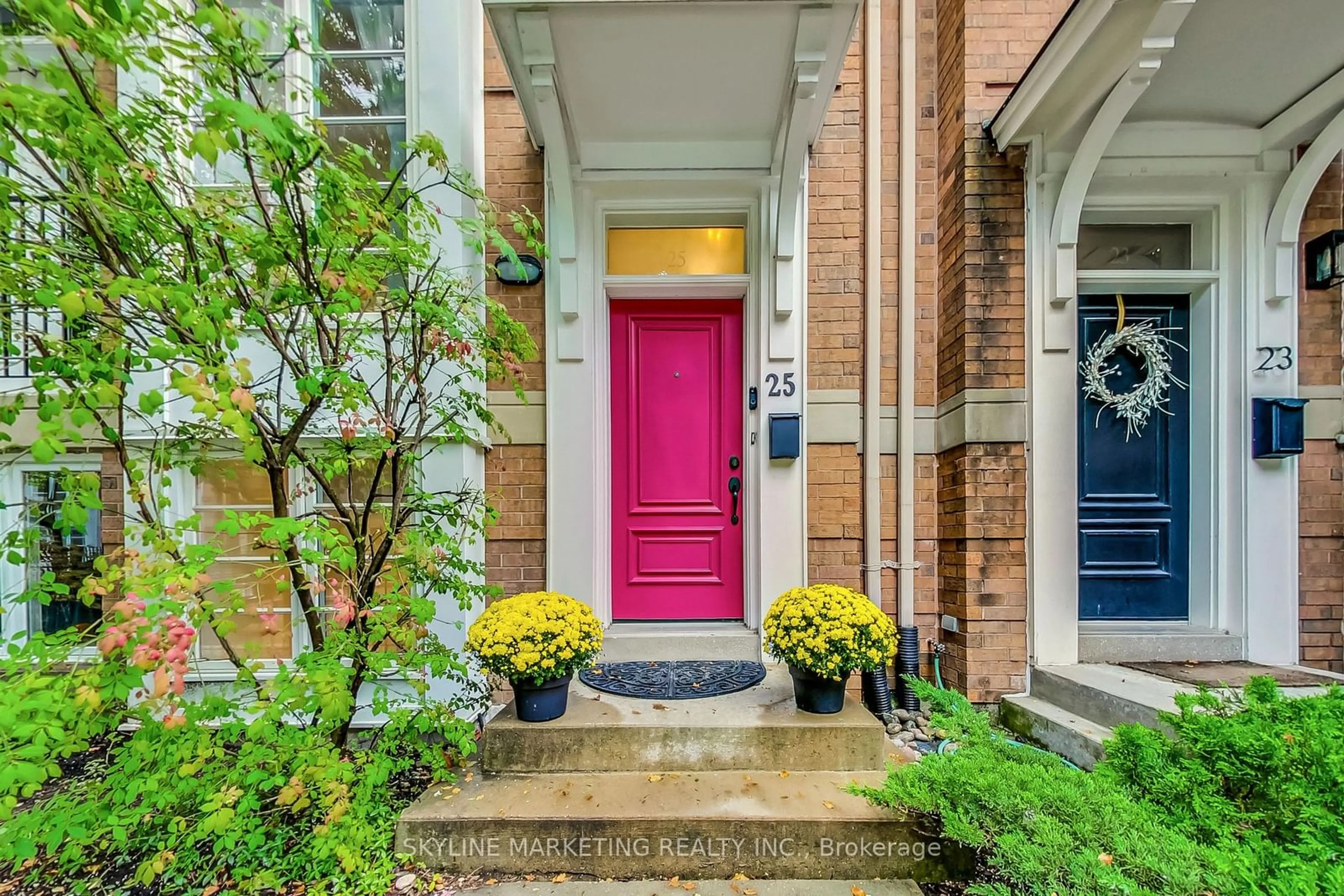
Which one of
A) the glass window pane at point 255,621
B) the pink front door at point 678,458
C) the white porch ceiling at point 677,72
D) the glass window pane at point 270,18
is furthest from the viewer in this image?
the pink front door at point 678,458

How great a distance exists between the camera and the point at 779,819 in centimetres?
205

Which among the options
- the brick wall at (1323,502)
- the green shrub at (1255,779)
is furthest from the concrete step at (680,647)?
the brick wall at (1323,502)

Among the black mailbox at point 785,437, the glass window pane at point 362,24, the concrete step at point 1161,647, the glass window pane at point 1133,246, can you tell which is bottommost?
the concrete step at point 1161,647

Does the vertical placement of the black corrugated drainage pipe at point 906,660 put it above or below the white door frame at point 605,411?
below

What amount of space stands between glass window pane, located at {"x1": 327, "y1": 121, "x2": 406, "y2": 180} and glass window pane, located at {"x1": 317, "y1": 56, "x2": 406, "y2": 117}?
70 mm

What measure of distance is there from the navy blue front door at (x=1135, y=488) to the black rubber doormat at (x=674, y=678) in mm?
1960

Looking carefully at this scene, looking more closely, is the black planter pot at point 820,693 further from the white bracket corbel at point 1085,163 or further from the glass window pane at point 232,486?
the glass window pane at point 232,486

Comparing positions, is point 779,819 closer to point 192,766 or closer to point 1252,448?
point 192,766

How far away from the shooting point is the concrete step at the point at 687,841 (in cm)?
204

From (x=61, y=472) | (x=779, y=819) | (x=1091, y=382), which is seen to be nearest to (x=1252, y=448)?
(x=1091, y=382)

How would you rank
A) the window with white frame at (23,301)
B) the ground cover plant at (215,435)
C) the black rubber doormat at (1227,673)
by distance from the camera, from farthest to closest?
1. the black rubber doormat at (1227,673)
2. the window with white frame at (23,301)
3. the ground cover plant at (215,435)

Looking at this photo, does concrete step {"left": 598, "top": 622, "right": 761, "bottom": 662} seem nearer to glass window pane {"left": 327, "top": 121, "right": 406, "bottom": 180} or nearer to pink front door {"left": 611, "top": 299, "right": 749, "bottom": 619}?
pink front door {"left": 611, "top": 299, "right": 749, "bottom": 619}

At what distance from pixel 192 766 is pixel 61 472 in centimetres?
101

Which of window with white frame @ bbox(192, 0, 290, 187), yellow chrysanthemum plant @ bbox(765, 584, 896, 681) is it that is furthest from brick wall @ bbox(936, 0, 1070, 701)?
window with white frame @ bbox(192, 0, 290, 187)
